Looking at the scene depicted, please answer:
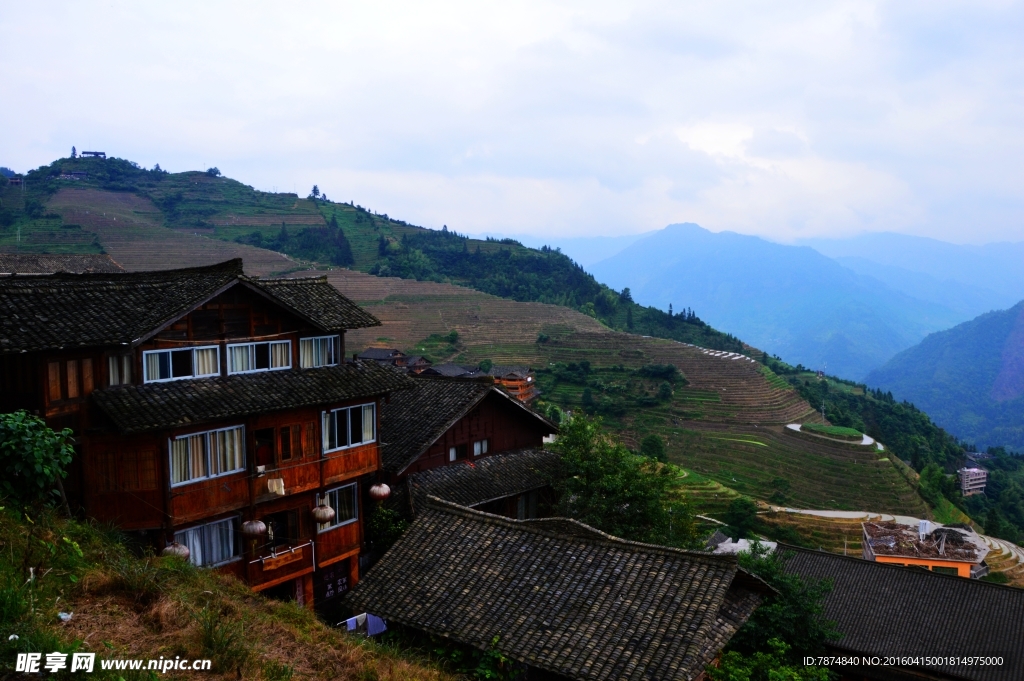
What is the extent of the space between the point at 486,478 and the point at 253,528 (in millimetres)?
5506

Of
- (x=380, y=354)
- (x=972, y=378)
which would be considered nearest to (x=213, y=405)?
(x=380, y=354)

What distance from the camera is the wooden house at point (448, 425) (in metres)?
14.5

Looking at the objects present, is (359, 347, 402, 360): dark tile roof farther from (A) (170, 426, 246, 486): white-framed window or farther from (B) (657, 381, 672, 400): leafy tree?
(A) (170, 426, 246, 486): white-framed window

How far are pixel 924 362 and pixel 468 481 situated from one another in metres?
168

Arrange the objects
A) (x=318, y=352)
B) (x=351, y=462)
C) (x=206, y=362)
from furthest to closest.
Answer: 1. (x=351, y=462)
2. (x=318, y=352)
3. (x=206, y=362)

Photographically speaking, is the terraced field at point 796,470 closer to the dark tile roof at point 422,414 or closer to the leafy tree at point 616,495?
the leafy tree at point 616,495

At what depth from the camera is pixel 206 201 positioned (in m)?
103

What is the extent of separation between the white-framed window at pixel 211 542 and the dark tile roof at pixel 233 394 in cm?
183

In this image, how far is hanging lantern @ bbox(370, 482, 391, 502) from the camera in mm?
13039

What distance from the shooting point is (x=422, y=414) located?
15.5m

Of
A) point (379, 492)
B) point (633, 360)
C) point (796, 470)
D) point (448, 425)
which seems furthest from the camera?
point (633, 360)

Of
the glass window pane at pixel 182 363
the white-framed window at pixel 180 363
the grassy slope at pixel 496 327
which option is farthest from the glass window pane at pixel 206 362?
the grassy slope at pixel 496 327

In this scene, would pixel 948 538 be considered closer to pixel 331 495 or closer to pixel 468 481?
pixel 468 481

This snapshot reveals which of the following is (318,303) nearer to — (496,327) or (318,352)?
(318,352)
